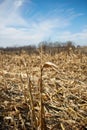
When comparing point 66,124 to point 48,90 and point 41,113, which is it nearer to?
point 41,113

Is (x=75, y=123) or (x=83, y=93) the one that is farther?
(x=83, y=93)

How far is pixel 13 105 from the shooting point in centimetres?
331

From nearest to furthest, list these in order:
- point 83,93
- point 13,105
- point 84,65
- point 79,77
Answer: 1. point 13,105
2. point 83,93
3. point 79,77
4. point 84,65

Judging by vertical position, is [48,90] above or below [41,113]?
below

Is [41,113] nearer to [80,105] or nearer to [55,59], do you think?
[80,105]

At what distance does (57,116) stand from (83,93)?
3.23 feet

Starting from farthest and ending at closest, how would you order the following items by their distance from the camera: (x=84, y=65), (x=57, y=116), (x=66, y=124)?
(x=84, y=65), (x=57, y=116), (x=66, y=124)

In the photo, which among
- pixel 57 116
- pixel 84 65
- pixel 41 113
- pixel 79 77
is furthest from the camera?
pixel 84 65

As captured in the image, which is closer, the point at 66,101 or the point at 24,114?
the point at 24,114

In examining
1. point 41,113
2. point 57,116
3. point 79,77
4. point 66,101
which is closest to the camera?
point 41,113

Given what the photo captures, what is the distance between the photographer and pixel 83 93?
154 inches

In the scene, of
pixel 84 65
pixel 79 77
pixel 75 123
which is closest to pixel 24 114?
pixel 75 123

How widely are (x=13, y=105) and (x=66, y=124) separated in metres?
0.85

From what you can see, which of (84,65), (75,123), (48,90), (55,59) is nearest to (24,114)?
(75,123)
